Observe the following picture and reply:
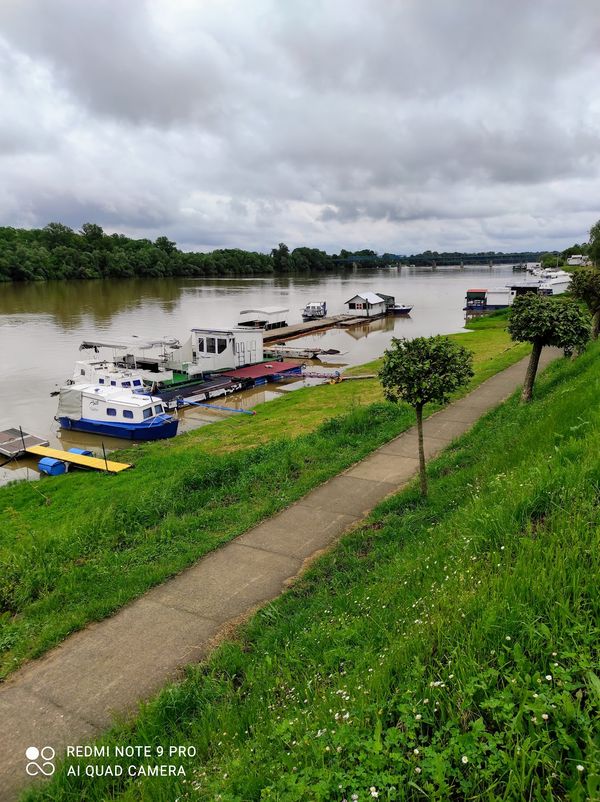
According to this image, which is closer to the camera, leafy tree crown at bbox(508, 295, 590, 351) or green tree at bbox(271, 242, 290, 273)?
leafy tree crown at bbox(508, 295, 590, 351)

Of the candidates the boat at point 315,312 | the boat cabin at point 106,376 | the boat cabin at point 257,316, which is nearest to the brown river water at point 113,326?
the boat cabin at point 106,376

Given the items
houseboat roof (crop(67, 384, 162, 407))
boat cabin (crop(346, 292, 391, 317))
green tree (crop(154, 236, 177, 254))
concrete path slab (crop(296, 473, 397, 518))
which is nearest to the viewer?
concrete path slab (crop(296, 473, 397, 518))

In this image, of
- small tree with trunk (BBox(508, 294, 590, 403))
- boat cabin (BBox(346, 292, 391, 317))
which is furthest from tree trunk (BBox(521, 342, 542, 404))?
boat cabin (BBox(346, 292, 391, 317))

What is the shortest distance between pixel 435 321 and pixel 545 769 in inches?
2625

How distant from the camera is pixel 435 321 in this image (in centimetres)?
6594

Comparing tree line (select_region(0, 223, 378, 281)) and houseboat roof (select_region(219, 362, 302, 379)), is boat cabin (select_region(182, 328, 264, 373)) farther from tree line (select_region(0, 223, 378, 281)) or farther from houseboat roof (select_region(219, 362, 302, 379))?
tree line (select_region(0, 223, 378, 281))

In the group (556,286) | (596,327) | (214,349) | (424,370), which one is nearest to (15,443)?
(214,349)

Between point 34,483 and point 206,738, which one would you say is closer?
point 206,738

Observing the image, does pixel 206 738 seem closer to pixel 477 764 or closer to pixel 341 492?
pixel 477 764

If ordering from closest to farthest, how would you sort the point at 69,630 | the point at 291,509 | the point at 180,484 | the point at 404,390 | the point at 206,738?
the point at 206,738 < the point at 69,630 < the point at 404,390 < the point at 291,509 < the point at 180,484

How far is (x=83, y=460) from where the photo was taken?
745 inches

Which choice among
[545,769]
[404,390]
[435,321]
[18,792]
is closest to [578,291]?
[404,390]

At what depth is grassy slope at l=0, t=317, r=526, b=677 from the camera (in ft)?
24.8

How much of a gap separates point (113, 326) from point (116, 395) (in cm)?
3352
